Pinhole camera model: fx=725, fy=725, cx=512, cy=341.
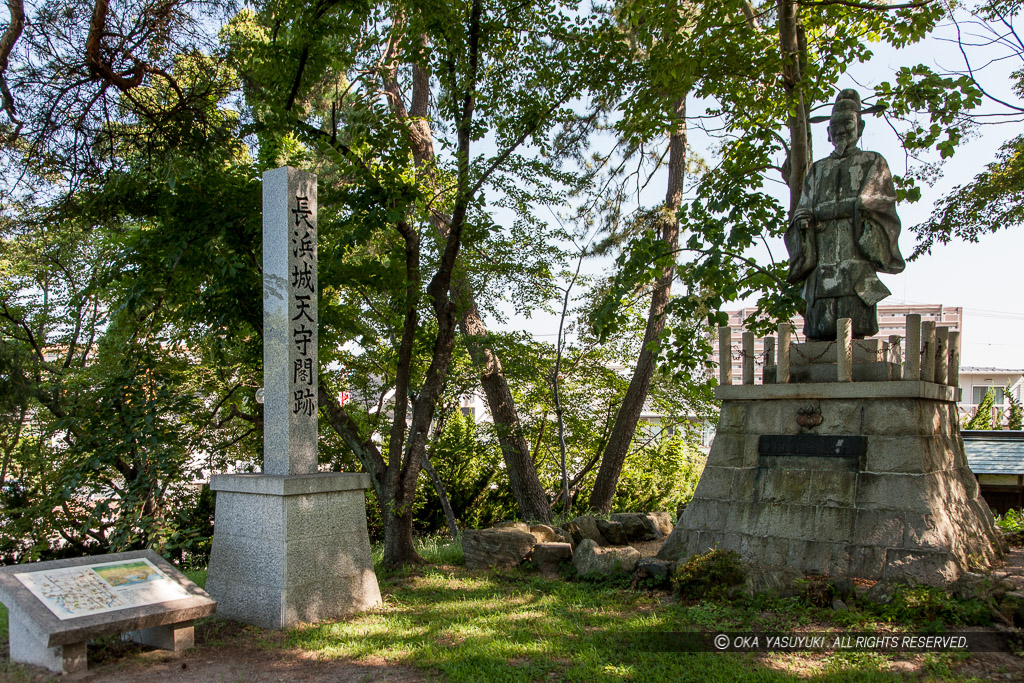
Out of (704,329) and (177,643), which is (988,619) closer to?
(704,329)

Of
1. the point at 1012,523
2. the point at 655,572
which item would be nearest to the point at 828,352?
the point at 655,572

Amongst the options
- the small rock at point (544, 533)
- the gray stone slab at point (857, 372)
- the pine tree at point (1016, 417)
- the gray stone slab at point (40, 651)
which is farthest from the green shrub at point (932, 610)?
the pine tree at point (1016, 417)

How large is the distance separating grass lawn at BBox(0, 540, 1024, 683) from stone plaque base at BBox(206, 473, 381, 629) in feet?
0.68

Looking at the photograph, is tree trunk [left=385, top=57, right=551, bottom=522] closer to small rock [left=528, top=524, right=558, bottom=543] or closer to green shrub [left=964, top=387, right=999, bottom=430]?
small rock [left=528, top=524, right=558, bottom=543]

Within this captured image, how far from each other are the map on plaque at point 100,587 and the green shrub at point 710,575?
3.66 meters

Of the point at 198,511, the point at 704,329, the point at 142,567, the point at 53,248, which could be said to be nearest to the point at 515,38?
the point at 704,329

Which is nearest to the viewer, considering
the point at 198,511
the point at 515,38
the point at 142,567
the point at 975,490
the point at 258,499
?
the point at 142,567

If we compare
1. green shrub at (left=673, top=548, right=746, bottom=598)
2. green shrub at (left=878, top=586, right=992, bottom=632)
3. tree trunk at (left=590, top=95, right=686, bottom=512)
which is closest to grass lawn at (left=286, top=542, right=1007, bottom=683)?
green shrub at (left=878, top=586, right=992, bottom=632)

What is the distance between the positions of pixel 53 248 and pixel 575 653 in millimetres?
11225

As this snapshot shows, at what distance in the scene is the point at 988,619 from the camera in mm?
4805

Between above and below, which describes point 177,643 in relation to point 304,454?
below

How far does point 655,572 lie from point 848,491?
5.66 feet

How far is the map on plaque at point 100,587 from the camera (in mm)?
4352

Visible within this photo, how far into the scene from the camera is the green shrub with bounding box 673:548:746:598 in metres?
5.57
